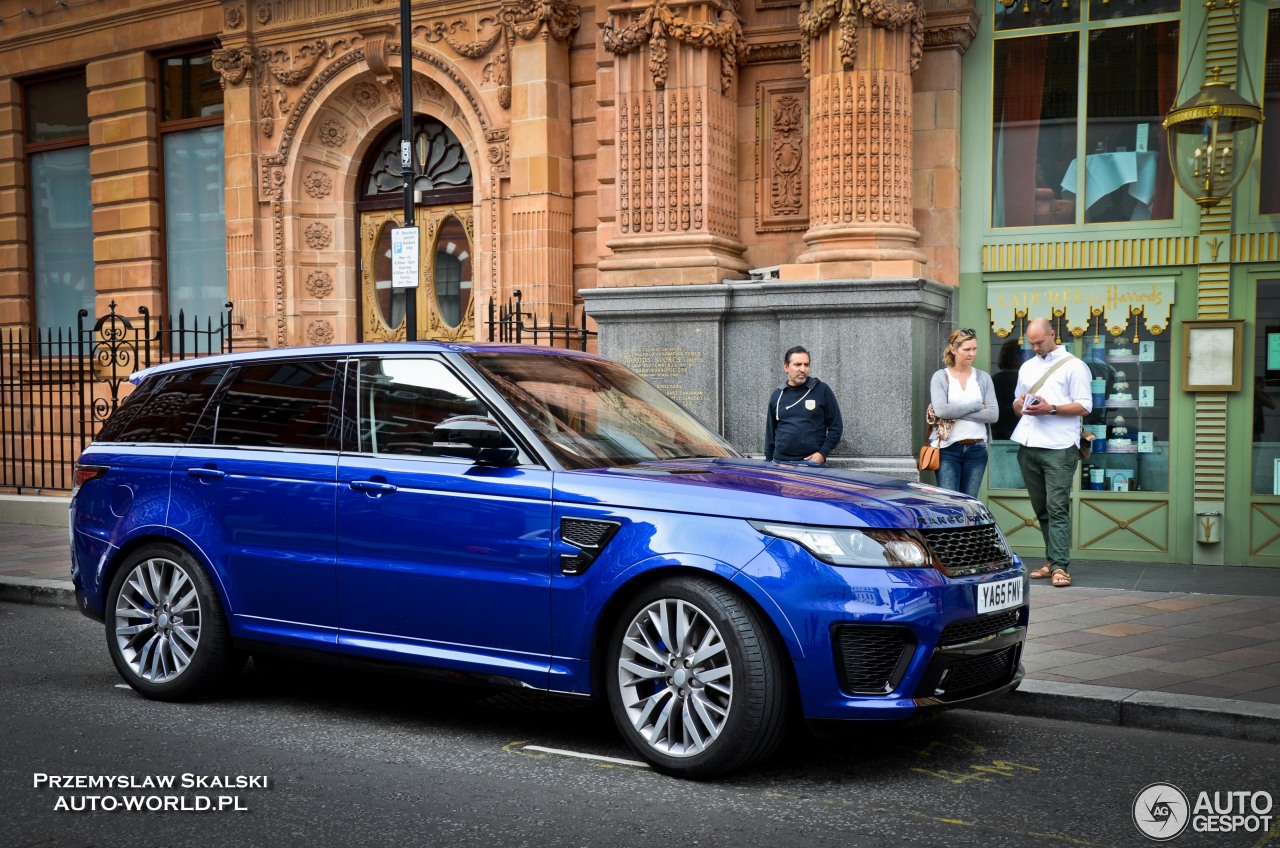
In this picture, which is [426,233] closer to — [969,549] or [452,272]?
[452,272]

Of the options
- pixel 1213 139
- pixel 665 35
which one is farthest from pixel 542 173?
pixel 1213 139

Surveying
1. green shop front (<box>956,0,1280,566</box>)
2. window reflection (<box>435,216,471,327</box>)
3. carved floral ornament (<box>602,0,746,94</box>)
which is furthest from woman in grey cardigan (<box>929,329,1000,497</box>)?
window reflection (<box>435,216,471,327</box>)

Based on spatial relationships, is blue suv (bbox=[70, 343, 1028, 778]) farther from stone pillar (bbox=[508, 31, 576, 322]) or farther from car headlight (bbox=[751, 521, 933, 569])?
stone pillar (bbox=[508, 31, 576, 322])

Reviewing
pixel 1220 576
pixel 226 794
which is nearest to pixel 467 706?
pixel 226 794

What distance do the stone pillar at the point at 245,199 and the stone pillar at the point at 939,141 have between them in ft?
28.4

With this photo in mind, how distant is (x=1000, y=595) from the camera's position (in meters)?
5.28

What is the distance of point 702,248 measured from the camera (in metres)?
12.0

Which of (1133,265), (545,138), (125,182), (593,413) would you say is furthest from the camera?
(125,182)

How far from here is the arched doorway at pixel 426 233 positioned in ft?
51.0

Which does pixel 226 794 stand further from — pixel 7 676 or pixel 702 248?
pixel 702 248

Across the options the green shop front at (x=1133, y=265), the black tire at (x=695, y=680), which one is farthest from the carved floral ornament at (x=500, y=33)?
the black tire at (x=695, y=680)

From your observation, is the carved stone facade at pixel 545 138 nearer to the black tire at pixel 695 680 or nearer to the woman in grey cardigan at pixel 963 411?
the woman in grey cardigan at pixel 963 411

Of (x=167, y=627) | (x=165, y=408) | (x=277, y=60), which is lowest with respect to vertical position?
(x=167, y=627)

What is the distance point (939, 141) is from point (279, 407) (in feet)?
24.5
